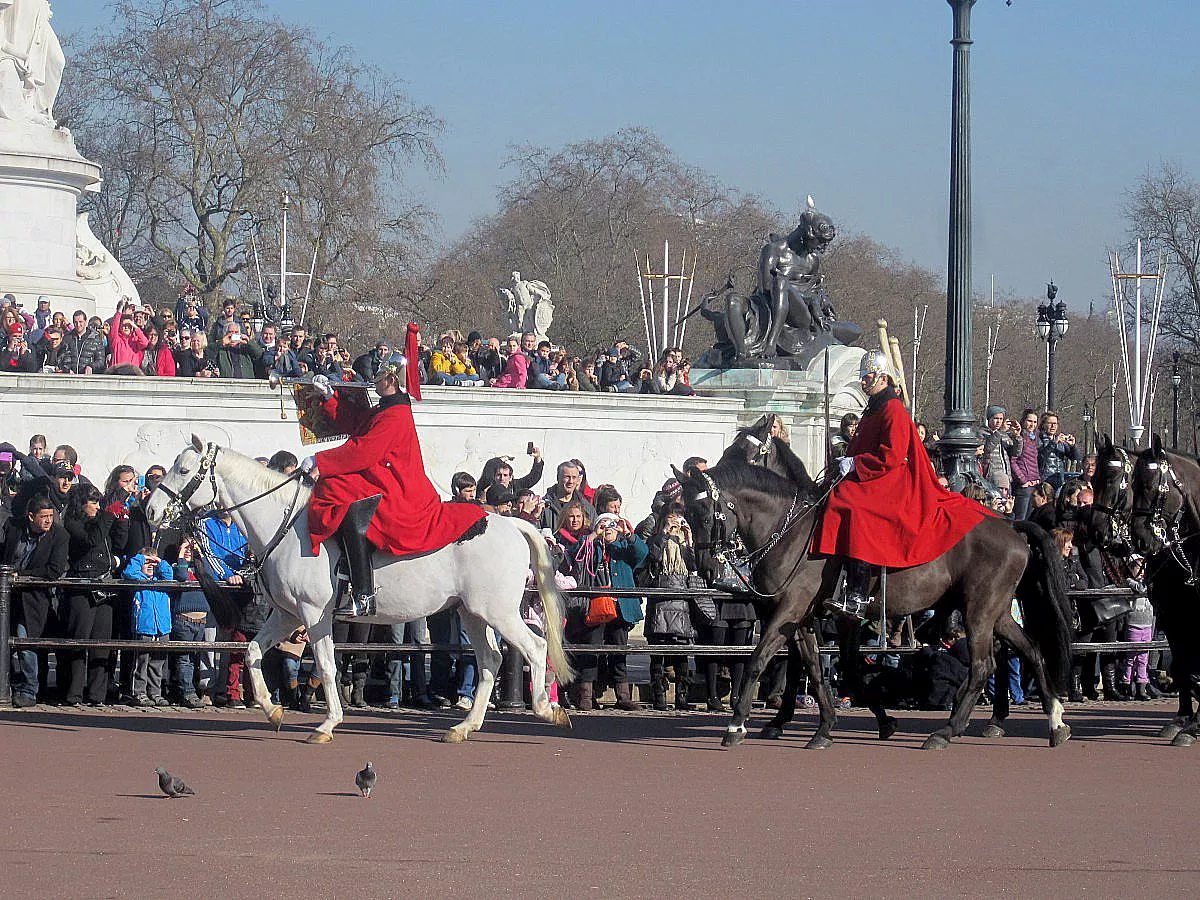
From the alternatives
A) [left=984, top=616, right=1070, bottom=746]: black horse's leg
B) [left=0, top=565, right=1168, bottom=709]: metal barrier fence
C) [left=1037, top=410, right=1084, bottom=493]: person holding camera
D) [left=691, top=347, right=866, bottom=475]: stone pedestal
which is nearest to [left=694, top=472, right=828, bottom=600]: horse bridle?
[left=984, top=616, right=1070, bottom=746]: black horse's leg

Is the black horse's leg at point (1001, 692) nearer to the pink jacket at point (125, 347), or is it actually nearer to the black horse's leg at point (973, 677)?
the black horse's leg at point (973, 677)

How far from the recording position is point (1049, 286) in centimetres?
4022

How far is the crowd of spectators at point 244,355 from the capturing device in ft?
85.5

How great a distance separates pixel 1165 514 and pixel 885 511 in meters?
2.10

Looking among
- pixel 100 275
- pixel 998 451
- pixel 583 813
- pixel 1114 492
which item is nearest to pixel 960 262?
pixel 998 451

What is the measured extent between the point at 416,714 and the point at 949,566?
185 inches

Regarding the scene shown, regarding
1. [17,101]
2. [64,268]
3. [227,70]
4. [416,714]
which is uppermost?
[227,70]

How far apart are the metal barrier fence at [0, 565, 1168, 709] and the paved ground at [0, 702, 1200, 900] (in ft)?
2.12

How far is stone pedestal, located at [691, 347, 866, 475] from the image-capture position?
31797mm

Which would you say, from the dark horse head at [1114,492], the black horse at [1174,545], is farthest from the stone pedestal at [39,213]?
the black horse at [1174,545]

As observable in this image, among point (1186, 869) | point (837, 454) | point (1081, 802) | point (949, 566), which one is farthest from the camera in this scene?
point (837, 454)

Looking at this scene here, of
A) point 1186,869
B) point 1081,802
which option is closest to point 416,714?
point 1081,802

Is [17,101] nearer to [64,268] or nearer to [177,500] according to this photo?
[64,268]

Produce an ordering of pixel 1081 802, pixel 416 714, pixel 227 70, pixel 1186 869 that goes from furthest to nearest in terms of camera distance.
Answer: pixel 227 70, pixel 416 714, pixel 1081 802, pixel 1186 869
